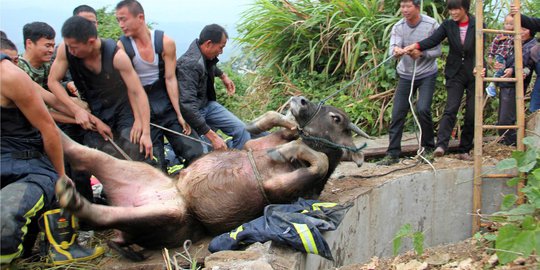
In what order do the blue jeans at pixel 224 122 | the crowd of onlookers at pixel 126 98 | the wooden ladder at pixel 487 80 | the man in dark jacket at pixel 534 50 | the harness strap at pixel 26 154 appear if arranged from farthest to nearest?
the man in dark jacket at pixel 534 50
the blue jeans at pixel 224 122
the wooden ladder at pixel 487 80
the harness strap at pixel 26 154
the crowd of onlookers at pixel 126 98

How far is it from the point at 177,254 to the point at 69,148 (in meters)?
1.21

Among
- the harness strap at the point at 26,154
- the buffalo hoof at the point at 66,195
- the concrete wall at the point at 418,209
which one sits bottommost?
the concrete wall at the point at 418,209

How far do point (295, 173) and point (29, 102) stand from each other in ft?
6.71

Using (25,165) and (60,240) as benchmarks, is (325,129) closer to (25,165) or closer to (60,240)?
(60,240)

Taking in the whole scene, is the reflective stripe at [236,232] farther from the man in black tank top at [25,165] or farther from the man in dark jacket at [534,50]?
the man in dark jacket at [534,50]

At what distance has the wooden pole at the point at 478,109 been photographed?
6039 millimetres

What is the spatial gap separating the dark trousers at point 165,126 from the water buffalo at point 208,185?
0.61m

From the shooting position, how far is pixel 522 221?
4480 millimetres

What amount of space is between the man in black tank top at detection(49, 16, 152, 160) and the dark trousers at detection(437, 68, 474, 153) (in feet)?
11.9

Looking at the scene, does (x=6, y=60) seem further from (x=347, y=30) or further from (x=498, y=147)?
(x=347, y=30)

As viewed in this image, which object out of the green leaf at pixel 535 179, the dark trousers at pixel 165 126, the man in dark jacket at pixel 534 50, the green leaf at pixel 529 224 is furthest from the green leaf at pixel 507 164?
the dark trousers at pixel 165 126

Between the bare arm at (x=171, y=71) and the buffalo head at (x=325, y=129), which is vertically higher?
the bare arm at (x=171, y=71)

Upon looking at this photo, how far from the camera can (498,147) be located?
23.4ft

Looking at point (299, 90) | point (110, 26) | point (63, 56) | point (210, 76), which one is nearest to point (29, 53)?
point (63, 56)
